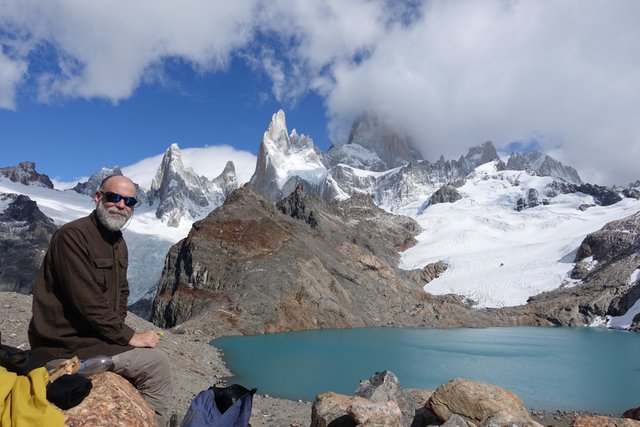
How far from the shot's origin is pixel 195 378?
70.8 ft

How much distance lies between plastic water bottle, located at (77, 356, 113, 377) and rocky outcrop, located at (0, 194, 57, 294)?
10509 centimetres

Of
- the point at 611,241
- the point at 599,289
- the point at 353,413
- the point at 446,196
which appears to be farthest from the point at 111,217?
the point at 446,196

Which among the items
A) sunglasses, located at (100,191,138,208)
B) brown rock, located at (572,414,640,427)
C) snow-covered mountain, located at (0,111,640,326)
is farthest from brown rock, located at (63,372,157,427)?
snow-covered mountain, located at (0,111,640,326)

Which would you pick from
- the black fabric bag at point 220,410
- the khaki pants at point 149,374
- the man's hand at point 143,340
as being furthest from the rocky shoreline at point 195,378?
the man's hand at point 143,340

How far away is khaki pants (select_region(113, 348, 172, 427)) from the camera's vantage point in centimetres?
518

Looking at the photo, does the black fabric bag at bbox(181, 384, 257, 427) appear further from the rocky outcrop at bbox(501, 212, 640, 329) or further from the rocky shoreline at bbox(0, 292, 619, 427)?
the rocky outcrop at bbox(501, 212, 640, 329)

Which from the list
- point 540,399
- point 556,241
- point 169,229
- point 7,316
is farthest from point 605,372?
point 169,229

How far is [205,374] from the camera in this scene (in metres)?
23.9

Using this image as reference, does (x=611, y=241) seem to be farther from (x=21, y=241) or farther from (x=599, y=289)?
(x=21, y=241)

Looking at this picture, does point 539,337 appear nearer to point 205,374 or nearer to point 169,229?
point 205,374

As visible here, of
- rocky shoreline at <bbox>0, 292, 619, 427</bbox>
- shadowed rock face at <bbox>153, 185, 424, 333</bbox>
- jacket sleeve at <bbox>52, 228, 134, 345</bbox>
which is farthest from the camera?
shadowed rock face at <bbox>153, 185, 424, 333</bbox>

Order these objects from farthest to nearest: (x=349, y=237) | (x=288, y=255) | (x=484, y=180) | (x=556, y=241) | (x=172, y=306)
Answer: (x=484, y=180), (x=556, y=241), (x=349, y=237), (x=288, y=255), (x=172, y=306)

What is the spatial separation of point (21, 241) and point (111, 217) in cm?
12677

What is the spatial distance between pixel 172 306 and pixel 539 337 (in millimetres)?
42638
